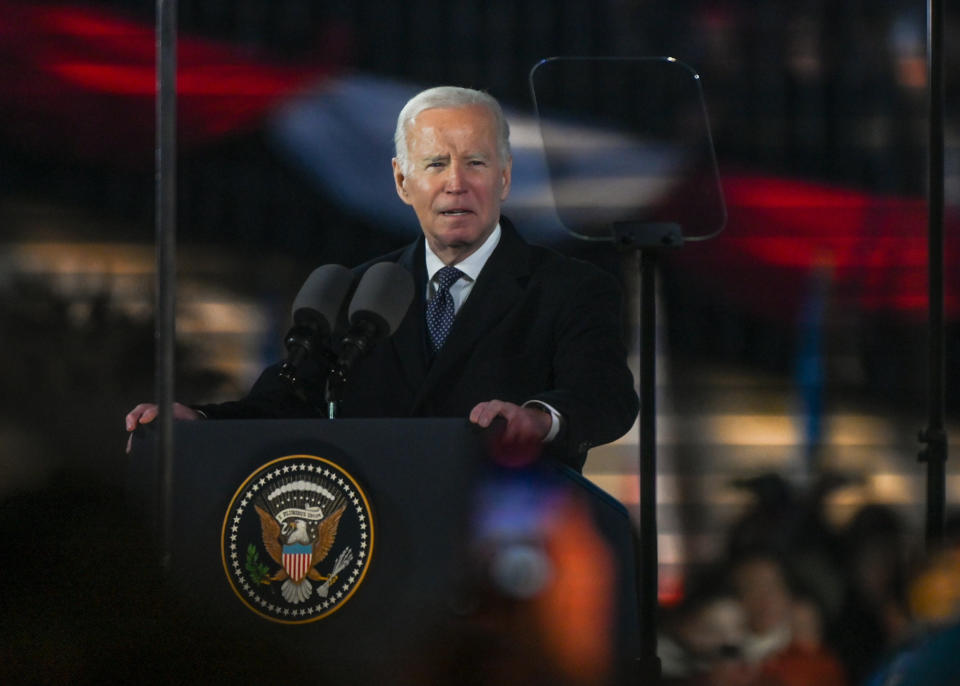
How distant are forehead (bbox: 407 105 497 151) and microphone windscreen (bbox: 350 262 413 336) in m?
0.41

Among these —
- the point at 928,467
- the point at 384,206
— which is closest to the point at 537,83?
the point at 384,206

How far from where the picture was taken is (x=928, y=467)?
88.0 inches

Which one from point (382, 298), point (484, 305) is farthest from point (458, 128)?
point (382, 298)

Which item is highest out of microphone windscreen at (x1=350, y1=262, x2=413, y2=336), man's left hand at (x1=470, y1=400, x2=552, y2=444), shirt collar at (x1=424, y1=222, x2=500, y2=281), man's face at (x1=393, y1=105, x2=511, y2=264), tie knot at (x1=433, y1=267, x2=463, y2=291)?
man's face at (x1=393, y1=105, x2=511, y2=264)

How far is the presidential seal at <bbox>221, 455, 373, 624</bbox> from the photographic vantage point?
1.49 m

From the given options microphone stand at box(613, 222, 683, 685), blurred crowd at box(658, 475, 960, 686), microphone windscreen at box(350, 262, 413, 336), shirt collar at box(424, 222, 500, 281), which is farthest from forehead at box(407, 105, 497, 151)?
blurred crowd at box(658, 475, 960, 686)

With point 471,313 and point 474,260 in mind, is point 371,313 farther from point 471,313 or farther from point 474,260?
point 474,260

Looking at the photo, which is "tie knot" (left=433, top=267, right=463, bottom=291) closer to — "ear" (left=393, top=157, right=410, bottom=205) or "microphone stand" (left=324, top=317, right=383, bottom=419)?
"ear" (left=393, top=157, right=410, bottom=205)

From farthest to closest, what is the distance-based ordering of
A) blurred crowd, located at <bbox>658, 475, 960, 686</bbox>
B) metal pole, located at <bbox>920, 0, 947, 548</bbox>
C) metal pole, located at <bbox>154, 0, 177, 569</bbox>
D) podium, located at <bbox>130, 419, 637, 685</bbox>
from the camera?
1. blurred crowd, located at <bbox>658, 475, 960, 686</bbox>
2. metal pole, located at <bbox>920, 0, 947, 548</bbox>
3. podium, located at <bbox>130, 419, 637, 685</bbox>
4. metal pole, located at <bbox>154, 0, 177, 569</bbox>

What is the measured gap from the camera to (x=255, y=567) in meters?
1.50

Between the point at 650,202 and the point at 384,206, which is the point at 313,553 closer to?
the point at 650,202

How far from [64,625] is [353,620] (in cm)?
38

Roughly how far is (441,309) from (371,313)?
0.44 meters

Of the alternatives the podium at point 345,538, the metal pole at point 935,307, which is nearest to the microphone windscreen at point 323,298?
the podium at point 345,538
